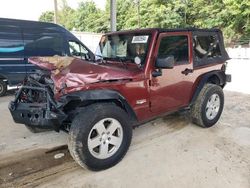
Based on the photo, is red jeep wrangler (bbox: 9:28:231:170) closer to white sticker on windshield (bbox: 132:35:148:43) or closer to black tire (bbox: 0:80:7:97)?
white sticker on windshield (bbox: 132:35:148:43)

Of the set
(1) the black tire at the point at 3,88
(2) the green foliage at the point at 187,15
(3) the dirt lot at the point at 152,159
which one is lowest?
(3) the dirt lot at the point at 152,159

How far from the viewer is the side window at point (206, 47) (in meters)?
4.63

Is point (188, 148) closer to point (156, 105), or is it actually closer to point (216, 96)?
point (156, 105)

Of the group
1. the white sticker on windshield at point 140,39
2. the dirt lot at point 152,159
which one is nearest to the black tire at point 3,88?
the dirt lot at point 152,159

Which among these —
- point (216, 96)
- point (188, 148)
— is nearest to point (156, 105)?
point (188, 148)

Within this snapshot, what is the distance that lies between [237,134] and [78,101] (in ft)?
9.33

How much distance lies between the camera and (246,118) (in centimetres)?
547

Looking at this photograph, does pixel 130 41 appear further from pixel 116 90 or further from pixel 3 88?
pixel 3 88

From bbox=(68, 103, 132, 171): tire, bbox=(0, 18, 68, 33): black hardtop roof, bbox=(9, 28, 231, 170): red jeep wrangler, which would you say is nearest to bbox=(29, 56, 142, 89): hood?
bbox=(9, 28, 231, 170): red jeep wrangler

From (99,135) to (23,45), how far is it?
5261 millimetres

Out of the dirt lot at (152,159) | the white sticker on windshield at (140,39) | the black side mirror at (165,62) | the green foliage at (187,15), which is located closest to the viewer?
the dirt lot at (152,159)

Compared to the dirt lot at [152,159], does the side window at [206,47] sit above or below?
above

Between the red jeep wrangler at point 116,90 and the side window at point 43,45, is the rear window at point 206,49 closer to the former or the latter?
the red jeep wrangler at point 116,90

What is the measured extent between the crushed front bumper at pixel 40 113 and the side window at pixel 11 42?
4278 millimetres
